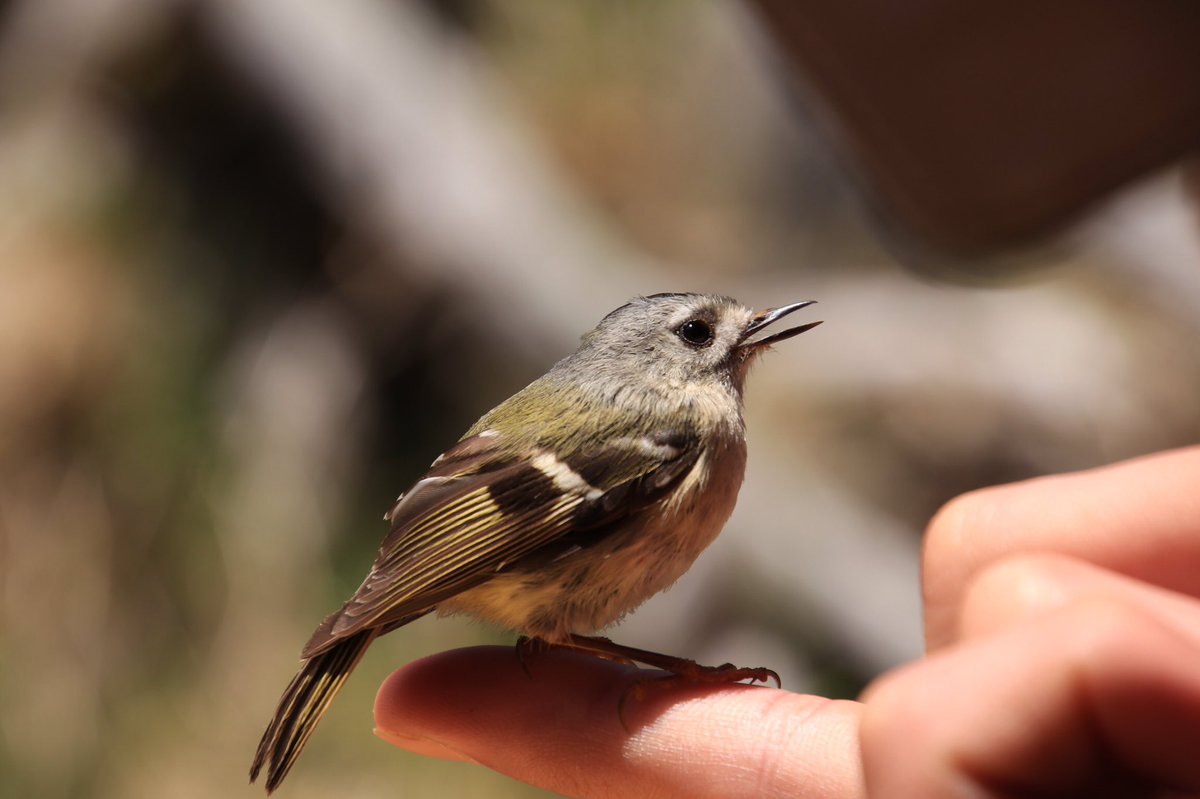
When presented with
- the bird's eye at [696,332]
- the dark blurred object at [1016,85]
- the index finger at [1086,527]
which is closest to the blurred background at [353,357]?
the dark blurred object at [1016,85]

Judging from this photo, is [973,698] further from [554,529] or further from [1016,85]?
[1016,85]

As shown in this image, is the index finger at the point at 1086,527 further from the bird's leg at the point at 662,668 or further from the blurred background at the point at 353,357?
the blurred background at the point at 353,357

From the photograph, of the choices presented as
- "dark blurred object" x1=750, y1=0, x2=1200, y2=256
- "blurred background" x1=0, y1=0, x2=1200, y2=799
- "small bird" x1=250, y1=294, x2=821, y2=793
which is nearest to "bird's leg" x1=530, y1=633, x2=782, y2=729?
"small bird" x1=250, y1=294, x2=821, y2=793

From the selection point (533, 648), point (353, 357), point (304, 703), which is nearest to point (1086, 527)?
point (533, 648)

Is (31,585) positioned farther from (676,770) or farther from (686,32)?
(686,32)

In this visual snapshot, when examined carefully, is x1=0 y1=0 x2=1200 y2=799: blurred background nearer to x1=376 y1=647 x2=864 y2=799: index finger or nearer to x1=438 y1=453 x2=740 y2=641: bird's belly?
x1=376 y1=647 x2=864 y2=799: index finger

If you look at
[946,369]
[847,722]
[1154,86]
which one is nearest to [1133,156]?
[1154,86]
